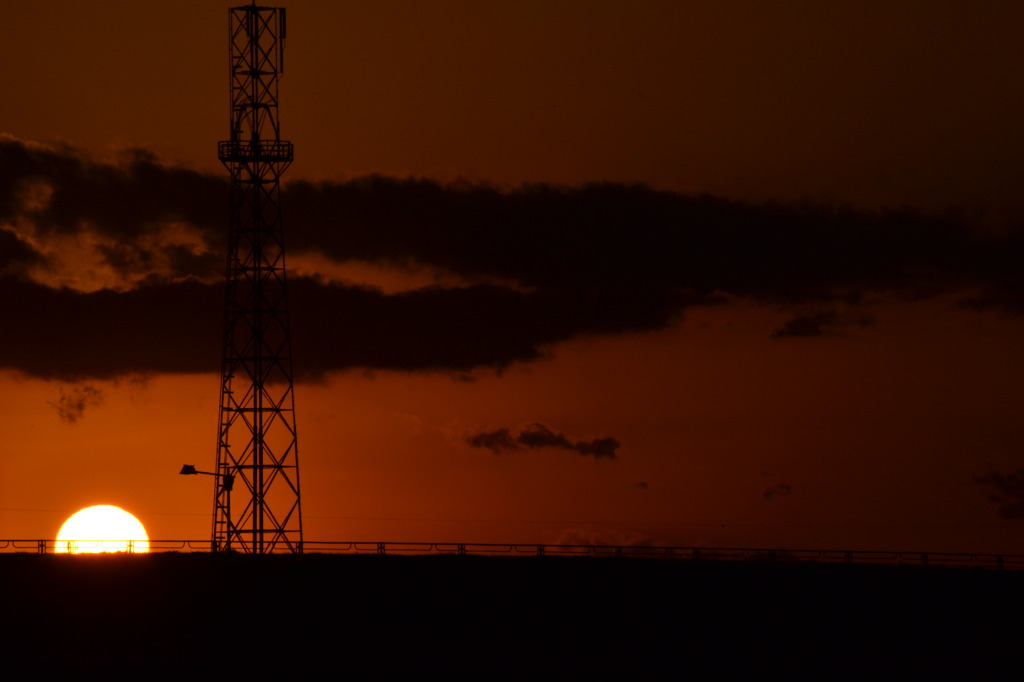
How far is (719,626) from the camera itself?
259 feet

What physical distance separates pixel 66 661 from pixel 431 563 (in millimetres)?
21170

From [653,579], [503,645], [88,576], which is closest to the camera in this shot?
[503,645]

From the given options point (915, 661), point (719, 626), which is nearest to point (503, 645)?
point (719, 626)

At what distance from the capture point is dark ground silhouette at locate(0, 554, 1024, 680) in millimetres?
71625

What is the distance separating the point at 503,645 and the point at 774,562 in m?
20.1

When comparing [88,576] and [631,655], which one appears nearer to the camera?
[631,655]

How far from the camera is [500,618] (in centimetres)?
7881

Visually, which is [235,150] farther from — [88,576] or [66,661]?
[66,661]

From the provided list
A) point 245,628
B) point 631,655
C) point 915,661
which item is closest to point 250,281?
point 245,628

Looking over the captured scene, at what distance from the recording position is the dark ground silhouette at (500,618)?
2820 inches

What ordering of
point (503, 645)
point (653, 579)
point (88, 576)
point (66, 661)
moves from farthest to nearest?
point (653, 579) < point (88, 576) < point (503, 645) < point (66, 661)

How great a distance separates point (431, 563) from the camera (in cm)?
8600

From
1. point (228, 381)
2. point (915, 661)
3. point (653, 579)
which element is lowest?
point (915, 661)

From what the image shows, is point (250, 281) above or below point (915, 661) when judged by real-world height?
above
